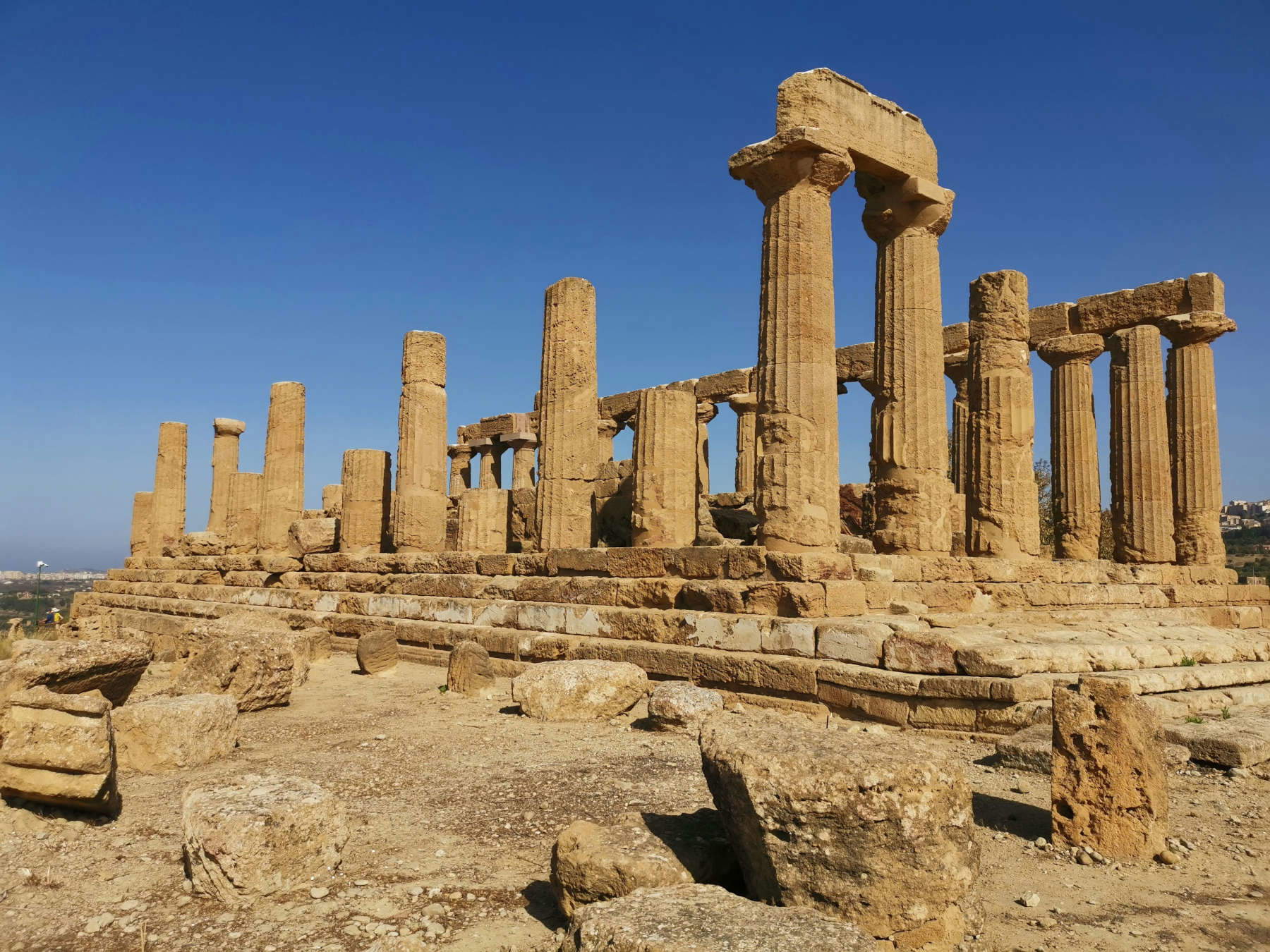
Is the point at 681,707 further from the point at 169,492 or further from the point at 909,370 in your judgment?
the point at 169,492

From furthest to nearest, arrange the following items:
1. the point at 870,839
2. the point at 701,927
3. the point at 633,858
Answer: the point at 633,858, the point at 870,839, the point at 701,927

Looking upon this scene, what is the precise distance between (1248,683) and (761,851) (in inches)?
288

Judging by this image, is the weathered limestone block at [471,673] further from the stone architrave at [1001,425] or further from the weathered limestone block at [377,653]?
the stone architrave at [1001,425]

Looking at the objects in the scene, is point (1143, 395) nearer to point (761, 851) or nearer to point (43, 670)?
point (761, 851)

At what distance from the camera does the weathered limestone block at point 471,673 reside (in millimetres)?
8867

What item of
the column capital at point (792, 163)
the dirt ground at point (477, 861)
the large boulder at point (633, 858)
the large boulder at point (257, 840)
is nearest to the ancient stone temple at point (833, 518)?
the column capital at point (792, 163)

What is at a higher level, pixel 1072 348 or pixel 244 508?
pixel 1072 348

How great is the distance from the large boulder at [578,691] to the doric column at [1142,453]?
36.5 feet

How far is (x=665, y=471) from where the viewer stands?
11039 millimetres

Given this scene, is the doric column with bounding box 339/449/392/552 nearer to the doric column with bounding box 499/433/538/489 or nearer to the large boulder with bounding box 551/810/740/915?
the doric column with bounding box 499/433/538/489

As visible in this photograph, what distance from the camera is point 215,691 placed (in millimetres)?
7887

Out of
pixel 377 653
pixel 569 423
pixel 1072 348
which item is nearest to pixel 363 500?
pixel 569 423

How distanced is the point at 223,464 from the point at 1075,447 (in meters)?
20.0

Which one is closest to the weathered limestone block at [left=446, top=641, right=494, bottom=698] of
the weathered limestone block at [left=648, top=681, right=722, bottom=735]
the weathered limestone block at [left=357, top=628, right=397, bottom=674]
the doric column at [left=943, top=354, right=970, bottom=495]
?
the weathered limestone block at [left=357, top=628, right=397, bottom=674]
